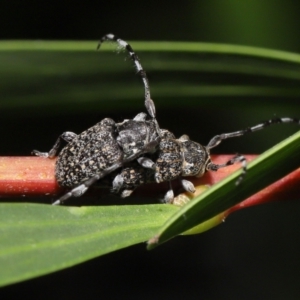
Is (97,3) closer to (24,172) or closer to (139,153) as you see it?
(139,153)

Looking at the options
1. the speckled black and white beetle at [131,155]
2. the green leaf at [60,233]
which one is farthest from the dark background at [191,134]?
the green leaf at [60,233]

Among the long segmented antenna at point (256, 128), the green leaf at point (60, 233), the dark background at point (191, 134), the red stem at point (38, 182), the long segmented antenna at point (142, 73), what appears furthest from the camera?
the dark background at point (191, 134)

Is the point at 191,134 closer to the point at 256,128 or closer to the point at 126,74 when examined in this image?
the point at 126,74

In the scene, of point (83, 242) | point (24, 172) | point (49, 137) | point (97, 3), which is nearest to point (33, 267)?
point (83, 242)

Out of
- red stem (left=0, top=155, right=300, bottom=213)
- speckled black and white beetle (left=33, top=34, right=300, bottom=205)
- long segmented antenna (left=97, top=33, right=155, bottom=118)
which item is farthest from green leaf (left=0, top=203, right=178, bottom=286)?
long segmented antenna (left=97, top=33, right=155, bottom=118)

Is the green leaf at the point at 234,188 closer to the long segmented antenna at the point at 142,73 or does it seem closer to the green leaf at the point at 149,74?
the green leaf at the point at 149,74

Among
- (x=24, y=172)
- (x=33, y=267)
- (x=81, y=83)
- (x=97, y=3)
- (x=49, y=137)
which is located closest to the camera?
(x=33, y=267)

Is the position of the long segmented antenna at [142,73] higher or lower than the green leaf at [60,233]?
higher
